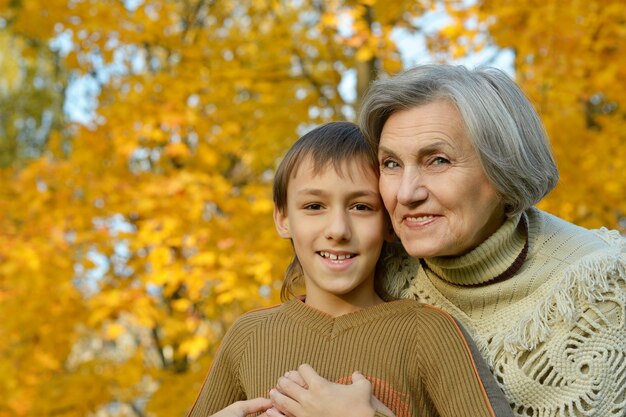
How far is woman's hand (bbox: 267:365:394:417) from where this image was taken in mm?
1837

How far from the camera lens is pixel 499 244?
2.15 metres

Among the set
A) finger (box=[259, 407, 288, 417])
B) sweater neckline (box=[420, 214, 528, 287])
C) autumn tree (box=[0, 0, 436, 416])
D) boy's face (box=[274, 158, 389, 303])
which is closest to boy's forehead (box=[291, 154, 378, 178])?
boy's face (box=[274, 158, 389, 303])

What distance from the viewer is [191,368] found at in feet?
19.5

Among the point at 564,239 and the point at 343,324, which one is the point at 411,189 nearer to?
the point at 343,324

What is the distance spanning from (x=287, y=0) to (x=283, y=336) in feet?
16.9

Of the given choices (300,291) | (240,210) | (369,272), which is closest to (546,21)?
(240,210)

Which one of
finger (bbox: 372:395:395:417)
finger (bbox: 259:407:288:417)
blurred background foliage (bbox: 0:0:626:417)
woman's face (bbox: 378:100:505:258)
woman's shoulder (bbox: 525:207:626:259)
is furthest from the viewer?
blurred background foliage (bbox: 0:0:626:417)

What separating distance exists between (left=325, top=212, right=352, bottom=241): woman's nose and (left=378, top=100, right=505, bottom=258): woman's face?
110 millimetres

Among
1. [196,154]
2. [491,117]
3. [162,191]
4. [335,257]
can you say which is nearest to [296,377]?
[335,257]

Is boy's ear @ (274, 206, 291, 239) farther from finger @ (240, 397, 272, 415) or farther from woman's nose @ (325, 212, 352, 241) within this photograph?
finger @ (240, 397, 272, 415)

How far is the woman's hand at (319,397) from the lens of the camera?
1.84 meters

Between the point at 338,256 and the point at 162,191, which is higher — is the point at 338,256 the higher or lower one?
the higher one

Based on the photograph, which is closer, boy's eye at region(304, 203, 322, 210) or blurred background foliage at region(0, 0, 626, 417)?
boy's eye at region(304, 203, 322, 210)

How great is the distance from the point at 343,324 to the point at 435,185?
407mm
